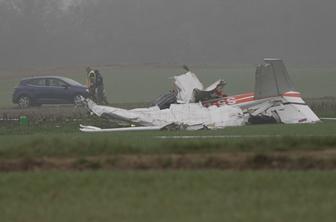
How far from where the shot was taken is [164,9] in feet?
364

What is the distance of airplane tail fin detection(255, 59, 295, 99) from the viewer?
103ft

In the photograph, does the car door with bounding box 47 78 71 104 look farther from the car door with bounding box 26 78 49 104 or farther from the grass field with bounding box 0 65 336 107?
the grass field with bounding box 0 65 336 107

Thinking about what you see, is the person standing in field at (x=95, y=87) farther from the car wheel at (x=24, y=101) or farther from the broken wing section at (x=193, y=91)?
the broken wing section at (x=193, y=91)

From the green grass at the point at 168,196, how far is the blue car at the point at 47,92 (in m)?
32.2

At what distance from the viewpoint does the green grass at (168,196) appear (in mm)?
8906

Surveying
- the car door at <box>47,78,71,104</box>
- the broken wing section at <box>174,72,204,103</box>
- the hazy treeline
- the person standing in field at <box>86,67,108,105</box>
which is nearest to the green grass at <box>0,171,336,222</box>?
the broken wing section at <box>174,72,204,103</box>

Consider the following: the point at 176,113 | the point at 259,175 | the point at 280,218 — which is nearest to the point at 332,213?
the point at 280,218

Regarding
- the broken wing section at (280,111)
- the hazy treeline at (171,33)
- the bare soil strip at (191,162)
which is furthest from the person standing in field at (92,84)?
the hazy treeline at (171,33)

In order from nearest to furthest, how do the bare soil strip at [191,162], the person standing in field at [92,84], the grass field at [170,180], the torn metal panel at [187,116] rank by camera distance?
the grass field at [170,180] → the bare soil strip at [191,162] → the torn metal panel at [187,116] → the person standing in field at [92,84]

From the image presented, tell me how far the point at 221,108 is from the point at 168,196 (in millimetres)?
20216

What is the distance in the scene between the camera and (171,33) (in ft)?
352

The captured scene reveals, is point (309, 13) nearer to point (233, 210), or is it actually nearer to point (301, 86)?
point (301, 86)

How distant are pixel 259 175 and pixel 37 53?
89476mm

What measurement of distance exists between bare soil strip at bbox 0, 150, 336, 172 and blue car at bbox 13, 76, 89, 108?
3049 centimetres
